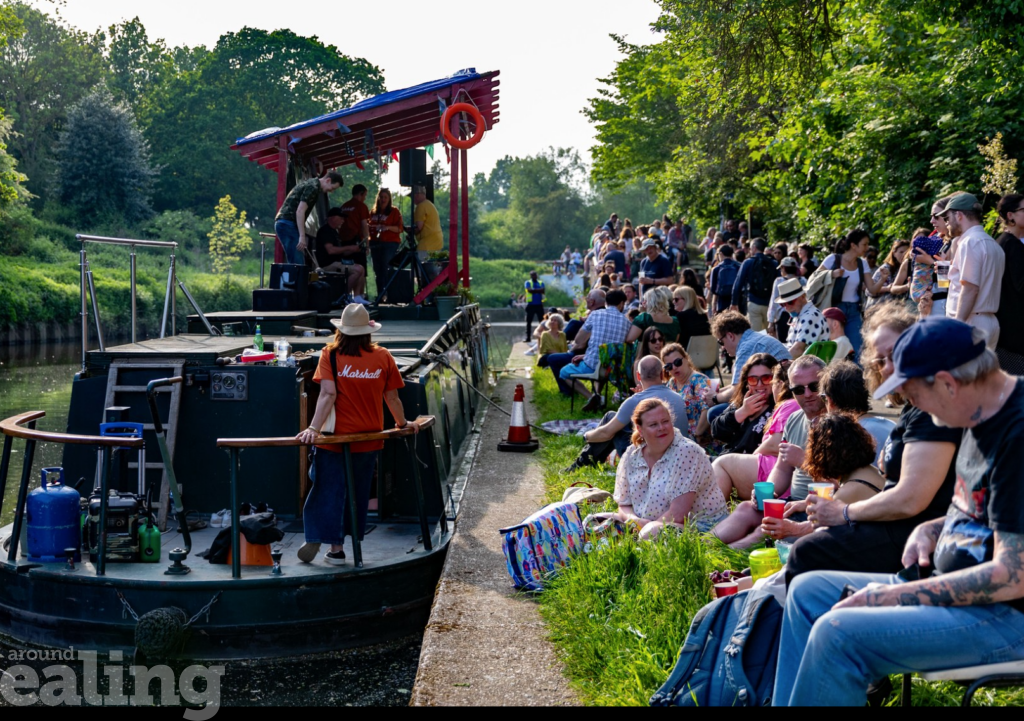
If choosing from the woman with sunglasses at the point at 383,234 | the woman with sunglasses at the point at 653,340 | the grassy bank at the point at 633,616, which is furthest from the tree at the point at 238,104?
the grassy bank at the point at 633,616

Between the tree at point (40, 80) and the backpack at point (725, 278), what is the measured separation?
165ft

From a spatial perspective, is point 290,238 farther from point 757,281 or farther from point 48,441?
point 48,441

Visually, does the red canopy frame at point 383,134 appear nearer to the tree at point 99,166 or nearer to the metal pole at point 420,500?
the metal pole at point 420,500

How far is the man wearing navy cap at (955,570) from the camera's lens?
315 cm

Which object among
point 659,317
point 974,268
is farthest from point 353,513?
point 659,317

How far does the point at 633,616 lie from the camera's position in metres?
5.33

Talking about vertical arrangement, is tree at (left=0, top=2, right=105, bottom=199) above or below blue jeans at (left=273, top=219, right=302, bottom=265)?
above

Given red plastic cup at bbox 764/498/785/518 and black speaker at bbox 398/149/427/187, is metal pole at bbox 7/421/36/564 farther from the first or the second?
black speaker at bbox 398/149/427/187

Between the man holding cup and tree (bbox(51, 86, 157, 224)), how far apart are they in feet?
174

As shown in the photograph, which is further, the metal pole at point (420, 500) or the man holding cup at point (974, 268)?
the man holding cup at point (974, 268)

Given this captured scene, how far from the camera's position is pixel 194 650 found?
21.7 feet

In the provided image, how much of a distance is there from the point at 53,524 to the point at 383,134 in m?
9.39

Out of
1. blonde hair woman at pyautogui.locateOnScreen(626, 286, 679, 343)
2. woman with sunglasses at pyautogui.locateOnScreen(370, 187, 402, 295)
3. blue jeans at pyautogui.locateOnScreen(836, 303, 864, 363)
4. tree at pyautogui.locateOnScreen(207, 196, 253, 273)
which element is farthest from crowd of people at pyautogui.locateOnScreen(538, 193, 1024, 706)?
tree at pyautogui.locateOnScreen(207, 196, 253, 273)

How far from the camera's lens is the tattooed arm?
3.12 m
